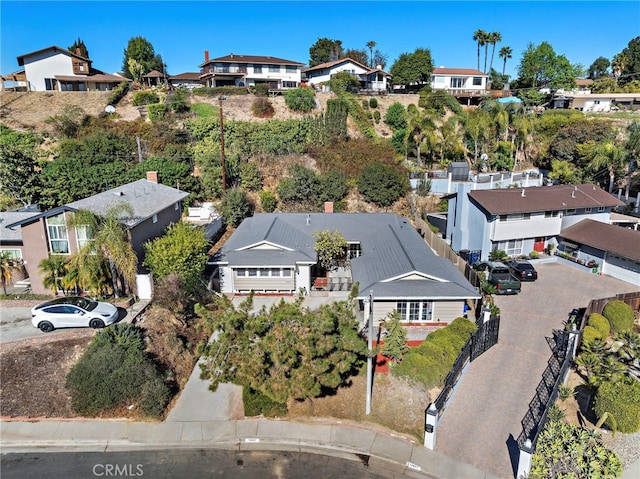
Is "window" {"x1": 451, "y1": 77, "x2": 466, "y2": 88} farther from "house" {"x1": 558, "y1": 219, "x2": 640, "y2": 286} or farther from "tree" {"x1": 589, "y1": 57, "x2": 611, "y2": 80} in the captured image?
"tree" {"x1": 589, "y1": 57, "x2": 611, "y2": 80}

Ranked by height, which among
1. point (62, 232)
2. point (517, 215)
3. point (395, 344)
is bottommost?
point (395, 344)

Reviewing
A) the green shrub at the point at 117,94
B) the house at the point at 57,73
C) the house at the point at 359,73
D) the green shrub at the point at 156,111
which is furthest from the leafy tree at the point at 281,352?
the house at the point at 57,73

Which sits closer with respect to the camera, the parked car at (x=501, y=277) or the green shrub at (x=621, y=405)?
the green shrub at (x=621, y=405)

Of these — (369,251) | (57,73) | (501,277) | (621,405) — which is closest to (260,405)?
(621,405)

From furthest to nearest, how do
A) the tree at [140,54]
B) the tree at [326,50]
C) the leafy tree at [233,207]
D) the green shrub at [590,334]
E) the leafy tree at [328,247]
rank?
the tree at [326,50]
the tree at [140,54]
the leafy tree at [233,207]
the leafy tree at [328,247]
the green shrub at [590,334]

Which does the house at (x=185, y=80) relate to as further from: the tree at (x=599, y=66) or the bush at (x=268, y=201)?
the tree at (x=599, y=66)

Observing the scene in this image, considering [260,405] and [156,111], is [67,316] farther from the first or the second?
[156,111]
